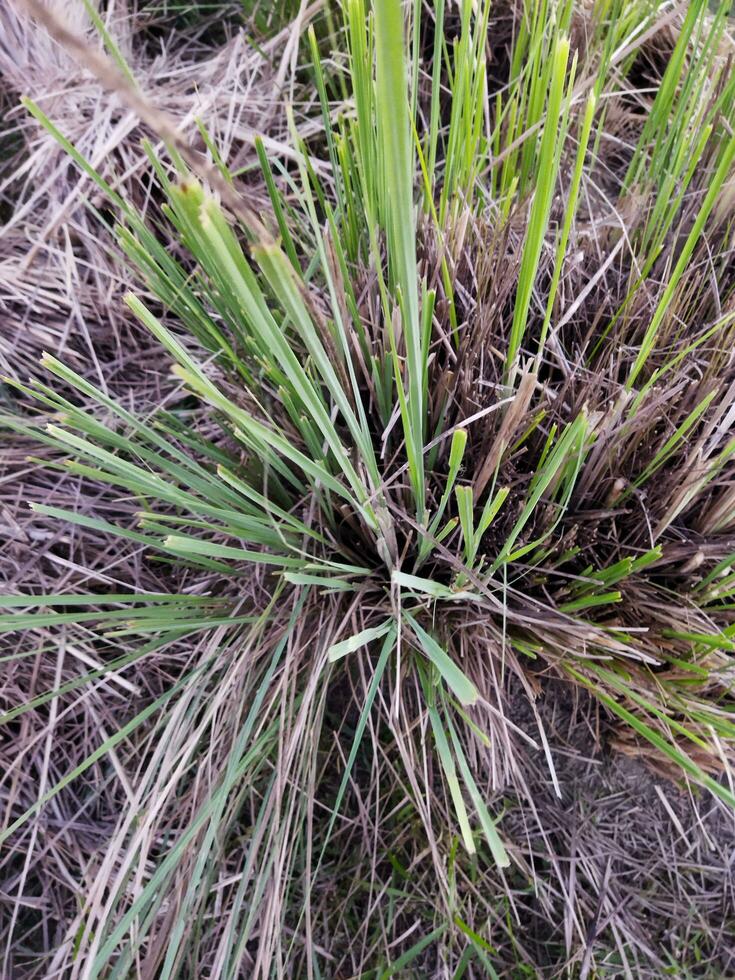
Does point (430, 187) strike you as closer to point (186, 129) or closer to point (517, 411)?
point (517, 411)

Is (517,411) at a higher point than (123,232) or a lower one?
lower

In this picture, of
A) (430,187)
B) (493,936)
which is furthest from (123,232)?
(493,936)

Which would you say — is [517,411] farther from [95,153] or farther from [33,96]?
[33,96]

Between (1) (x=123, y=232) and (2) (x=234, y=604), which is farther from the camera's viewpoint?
(2) (x=234, y=604)

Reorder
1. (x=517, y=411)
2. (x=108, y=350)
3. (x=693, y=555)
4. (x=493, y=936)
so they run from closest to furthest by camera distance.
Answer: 1. (x=517, y=411)
2. (x=693, y=555)
3. (x=493, y=936)
4. (x=108, y=350)

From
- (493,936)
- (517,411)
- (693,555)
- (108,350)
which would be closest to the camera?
(517,411)

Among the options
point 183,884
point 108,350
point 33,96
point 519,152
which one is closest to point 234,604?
point 183,884

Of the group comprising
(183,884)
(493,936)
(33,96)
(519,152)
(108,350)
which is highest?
(33,96)
